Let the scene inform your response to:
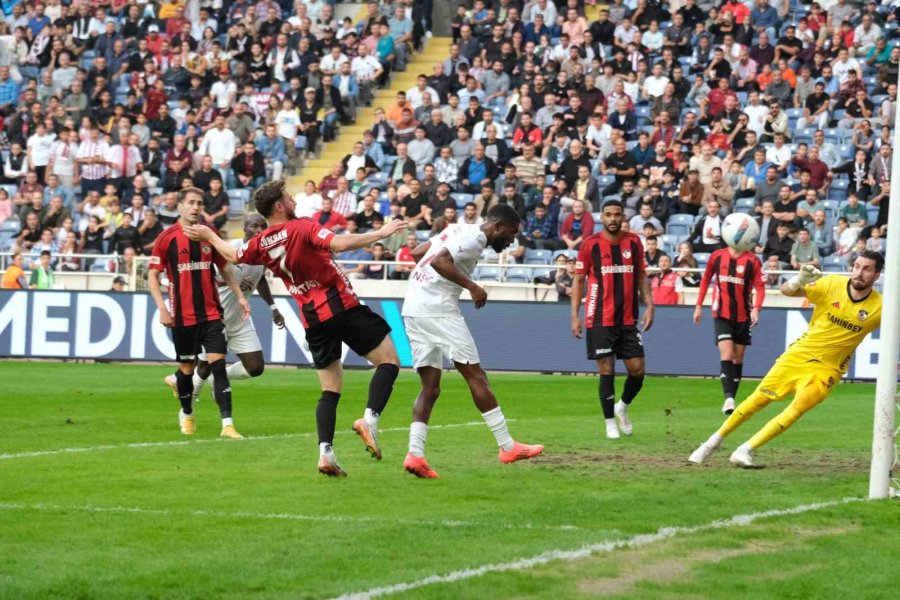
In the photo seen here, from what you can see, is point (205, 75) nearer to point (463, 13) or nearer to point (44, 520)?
point (463, 13)

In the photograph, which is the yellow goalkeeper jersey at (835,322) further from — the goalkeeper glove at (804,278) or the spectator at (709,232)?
the spectator at (709,232)

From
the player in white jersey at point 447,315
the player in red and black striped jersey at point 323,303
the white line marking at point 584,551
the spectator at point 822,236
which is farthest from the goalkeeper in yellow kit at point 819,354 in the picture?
the spectator at point 822,236

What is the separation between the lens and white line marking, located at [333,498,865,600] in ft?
22.3

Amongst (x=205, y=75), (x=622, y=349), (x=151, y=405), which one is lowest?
(x=151, y=405)

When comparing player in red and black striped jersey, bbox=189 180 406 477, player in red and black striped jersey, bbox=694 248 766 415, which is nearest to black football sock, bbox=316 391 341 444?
player in red and black striped jersey, bbox=189 180 406 477

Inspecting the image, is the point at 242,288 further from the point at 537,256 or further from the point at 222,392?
the point at 537,256

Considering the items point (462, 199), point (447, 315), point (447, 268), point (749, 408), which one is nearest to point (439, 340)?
point (447, 315)

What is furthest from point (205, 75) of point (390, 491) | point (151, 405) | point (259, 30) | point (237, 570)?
point (237, 570)

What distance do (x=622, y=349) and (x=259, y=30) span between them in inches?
893

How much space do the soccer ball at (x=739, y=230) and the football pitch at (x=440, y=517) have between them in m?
2.23

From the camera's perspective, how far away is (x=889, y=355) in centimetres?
934

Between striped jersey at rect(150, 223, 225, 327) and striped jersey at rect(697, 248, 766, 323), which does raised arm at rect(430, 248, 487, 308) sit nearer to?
striped jersey at rect(150, 223, 225, 327)

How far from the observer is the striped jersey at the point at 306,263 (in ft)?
34.1

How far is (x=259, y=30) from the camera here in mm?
34906
